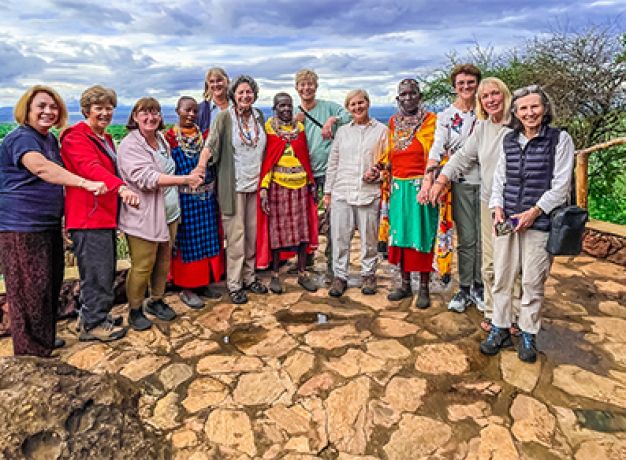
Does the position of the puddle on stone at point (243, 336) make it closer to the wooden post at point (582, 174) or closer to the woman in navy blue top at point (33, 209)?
the woman in navy blue top at point (33, 209)

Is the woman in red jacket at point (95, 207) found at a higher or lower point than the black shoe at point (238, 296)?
higher

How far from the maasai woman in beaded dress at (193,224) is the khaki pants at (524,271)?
215cm

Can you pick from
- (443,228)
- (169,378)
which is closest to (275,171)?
(443,228)

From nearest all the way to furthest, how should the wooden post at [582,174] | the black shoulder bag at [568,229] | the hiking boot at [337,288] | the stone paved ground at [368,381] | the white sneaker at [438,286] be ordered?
the stone paved ground at [368,381] < the black shoulder bag at [568,229] < the hiking boot at [337,288] < the white sneaker at [438,286] < the wooden post at [582,174]

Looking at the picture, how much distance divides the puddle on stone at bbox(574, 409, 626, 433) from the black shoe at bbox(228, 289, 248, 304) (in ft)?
8.06

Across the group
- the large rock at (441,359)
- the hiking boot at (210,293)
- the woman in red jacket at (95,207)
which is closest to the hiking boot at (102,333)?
the woman in red jacket at (95,207)

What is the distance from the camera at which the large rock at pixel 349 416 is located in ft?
7.97

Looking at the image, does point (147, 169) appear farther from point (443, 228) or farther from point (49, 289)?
point (443, 228)

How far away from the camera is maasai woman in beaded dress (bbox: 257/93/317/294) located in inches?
159

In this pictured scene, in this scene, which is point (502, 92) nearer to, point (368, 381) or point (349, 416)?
point (368, 381)

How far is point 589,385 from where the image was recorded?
9.43ft

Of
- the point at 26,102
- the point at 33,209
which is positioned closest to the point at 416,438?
the point at 33,209

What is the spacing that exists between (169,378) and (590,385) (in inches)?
94.1

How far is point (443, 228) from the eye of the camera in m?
3.89
